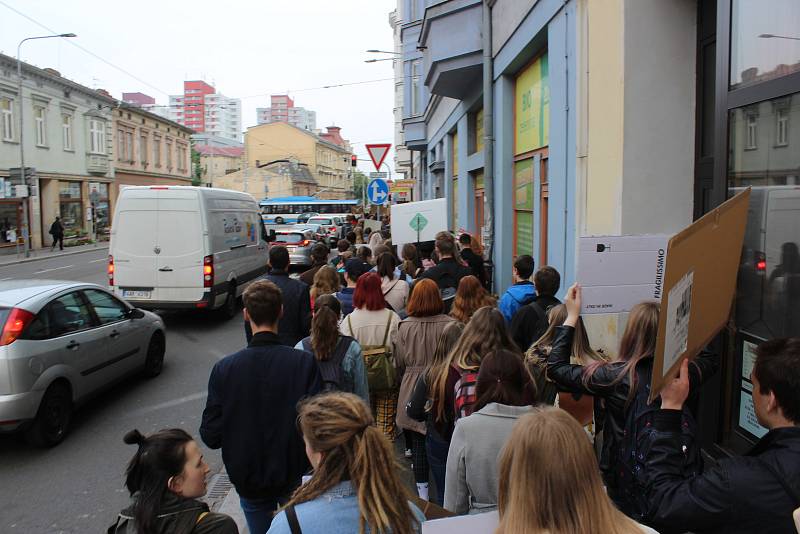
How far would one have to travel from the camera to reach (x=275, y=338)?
3.50m

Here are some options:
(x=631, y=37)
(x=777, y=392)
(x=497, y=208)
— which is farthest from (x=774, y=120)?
(x=497, y=208)

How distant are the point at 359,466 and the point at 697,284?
130 cm

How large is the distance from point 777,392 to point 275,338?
7.73ft

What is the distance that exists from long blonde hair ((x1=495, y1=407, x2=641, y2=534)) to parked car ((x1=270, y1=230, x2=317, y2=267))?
2064 centimetres

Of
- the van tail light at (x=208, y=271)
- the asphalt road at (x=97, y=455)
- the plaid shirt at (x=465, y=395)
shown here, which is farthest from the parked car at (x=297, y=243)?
the plaid shirt at (x=465, y=395)

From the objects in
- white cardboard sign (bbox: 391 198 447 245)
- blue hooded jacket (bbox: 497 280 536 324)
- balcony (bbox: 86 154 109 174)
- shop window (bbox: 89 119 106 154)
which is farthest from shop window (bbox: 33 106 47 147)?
A: blue hooded jacket (bbox: 497 280 536 324)

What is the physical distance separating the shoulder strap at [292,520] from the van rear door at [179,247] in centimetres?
1015

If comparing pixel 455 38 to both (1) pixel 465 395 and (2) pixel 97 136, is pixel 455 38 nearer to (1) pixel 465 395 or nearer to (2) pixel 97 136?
(1) pixel 465 395

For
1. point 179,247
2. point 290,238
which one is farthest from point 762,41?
point 290,238

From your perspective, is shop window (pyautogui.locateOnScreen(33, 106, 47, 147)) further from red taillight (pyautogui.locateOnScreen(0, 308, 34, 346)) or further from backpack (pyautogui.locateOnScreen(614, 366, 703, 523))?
backpack (pyautogui.locateOnScreen(614, 366, 703, 523))

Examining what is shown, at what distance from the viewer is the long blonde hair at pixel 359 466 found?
6.59 feet

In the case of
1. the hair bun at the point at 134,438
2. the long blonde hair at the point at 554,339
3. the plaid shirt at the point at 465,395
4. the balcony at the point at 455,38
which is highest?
the balcony at the point at 455,38

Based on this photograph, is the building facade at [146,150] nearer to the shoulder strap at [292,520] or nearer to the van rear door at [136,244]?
the van rear door at [136,244]

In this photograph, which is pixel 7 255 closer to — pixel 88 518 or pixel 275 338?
pixel 88 518
